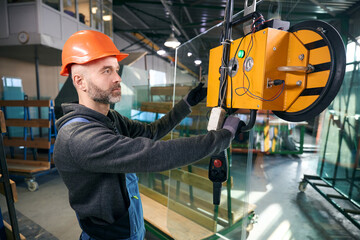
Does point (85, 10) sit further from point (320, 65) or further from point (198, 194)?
point (320, 65)

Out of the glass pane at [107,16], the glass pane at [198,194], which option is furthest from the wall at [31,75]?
the glass pane at [198,194]

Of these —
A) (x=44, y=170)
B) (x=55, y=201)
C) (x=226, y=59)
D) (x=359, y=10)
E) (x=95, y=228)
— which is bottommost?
(x=55, y=201)

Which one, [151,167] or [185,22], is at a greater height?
[185,22]

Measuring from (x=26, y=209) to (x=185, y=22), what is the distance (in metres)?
8.06

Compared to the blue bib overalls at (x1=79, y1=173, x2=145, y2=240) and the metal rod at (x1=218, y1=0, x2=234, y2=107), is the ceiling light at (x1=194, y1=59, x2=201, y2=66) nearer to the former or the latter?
the metal rod at (x1=218, y1=0, x2=234, y2=107)

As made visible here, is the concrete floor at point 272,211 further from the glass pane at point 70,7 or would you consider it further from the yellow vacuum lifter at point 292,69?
the glass pane at point 70,7

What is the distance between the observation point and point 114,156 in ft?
2.68

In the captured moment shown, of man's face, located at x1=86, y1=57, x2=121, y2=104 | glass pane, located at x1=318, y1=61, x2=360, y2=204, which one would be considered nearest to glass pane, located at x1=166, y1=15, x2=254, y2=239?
man's face, located at x1=86, y1=57, x2=121, y2=104

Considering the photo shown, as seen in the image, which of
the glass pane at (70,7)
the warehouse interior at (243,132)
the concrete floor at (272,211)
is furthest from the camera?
the glass pane at (70,7)

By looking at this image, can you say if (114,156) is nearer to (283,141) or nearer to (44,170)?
(44,170)

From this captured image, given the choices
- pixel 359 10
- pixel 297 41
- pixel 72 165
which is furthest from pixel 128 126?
pixel 359 10

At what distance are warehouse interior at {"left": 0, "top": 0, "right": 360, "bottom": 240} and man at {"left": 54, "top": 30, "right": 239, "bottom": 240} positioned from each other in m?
0.37

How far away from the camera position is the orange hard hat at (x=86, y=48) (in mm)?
1047

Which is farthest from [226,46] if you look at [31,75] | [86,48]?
[31,75]
